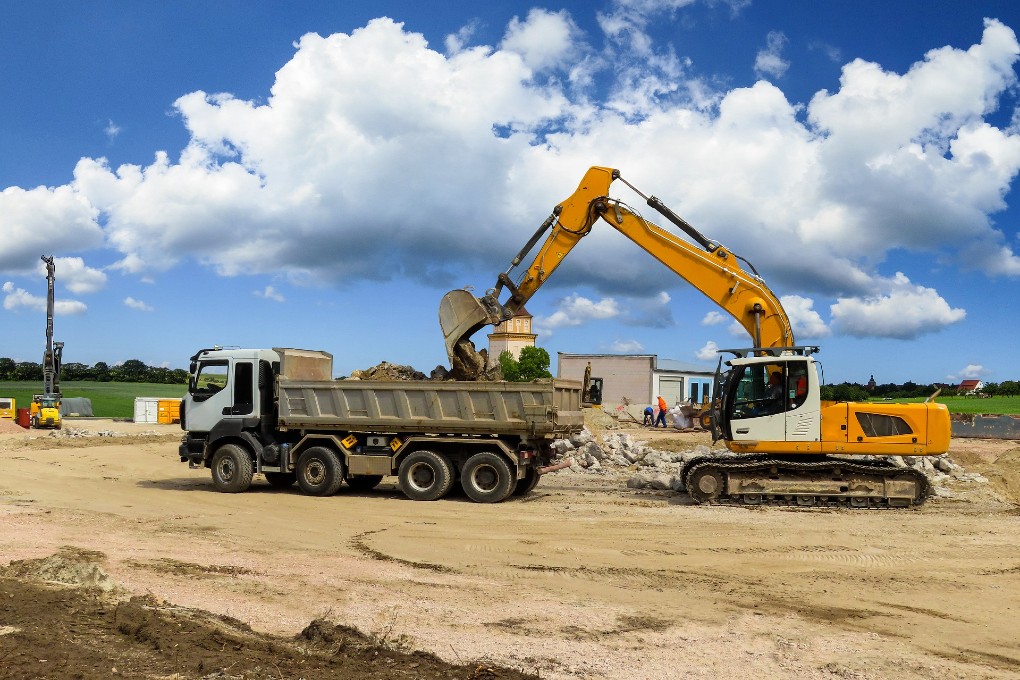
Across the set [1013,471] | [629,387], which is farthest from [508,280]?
[629,387]

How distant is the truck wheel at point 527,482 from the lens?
53.7ft

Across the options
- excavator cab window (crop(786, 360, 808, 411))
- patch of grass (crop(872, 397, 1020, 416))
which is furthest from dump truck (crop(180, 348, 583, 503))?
patch of grass (crop(872, 397, 1020, 416))

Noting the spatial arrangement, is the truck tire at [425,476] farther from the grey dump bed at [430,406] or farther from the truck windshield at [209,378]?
the truck windshield at [209,378]

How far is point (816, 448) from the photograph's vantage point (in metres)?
14.9

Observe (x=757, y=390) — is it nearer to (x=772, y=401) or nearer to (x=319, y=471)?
(x=772, y=401)

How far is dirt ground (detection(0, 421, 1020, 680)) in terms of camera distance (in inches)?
252

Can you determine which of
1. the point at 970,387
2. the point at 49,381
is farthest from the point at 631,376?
the point at 49,381

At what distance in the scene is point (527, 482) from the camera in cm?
1658

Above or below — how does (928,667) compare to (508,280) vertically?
below

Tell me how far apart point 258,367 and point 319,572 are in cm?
810

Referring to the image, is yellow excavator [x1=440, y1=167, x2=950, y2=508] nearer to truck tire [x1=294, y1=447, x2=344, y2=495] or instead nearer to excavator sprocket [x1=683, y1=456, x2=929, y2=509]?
excavator sprocket [x1=683, y1=456, x2=929, y2=509]

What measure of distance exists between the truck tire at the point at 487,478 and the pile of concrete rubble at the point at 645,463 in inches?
123

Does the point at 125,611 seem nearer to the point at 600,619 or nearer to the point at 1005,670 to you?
the point at 600,619

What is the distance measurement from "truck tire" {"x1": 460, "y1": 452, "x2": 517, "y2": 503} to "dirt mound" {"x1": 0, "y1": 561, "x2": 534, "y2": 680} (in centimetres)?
841
